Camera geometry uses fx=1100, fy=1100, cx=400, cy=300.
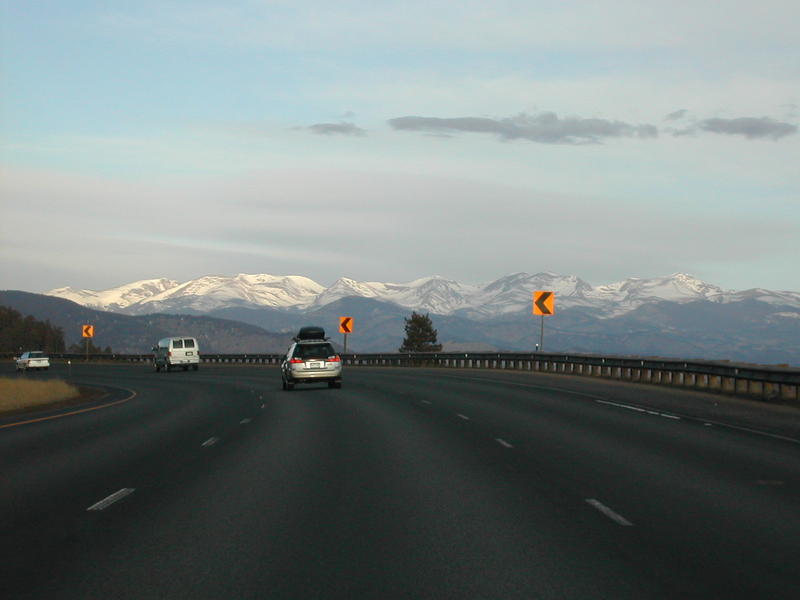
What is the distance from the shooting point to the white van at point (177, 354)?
233ft

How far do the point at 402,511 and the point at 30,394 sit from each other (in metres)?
29.6

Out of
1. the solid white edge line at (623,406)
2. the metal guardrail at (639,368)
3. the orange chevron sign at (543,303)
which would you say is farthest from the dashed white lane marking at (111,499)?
the orange chevron sign at (543,303)

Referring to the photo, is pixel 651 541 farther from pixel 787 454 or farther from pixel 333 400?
pixel 333 400

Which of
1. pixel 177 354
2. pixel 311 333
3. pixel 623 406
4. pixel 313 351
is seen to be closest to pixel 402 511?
pixel 623 406

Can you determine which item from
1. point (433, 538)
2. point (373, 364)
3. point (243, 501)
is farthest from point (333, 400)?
point (373, 364)

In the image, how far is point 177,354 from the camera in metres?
71.0

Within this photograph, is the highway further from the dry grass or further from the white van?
the white van

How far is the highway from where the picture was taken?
7.95 m

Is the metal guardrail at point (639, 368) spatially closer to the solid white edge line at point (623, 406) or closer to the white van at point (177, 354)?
the solid white edge line at point (623, 406)

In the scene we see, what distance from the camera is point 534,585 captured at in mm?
7766

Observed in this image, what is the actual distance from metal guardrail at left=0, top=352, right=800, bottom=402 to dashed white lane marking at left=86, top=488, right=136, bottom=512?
21.8m

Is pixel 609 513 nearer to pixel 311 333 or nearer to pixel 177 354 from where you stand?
pixel 311 333

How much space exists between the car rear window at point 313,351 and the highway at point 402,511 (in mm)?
17586

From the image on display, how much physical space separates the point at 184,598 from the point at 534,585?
7.96 feet
